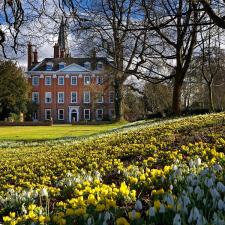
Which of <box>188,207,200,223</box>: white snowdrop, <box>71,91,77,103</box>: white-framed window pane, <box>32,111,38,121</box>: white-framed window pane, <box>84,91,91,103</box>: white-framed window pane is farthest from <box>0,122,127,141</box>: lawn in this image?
<box>71,91,77,103</box>: white-framed window pane

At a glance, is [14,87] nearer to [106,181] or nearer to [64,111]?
[64,111]

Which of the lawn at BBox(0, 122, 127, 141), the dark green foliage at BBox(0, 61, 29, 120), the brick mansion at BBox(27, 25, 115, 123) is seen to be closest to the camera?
the lawn at BBox(0, 122, 127, 141)

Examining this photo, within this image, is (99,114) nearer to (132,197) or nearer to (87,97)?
(87,97)

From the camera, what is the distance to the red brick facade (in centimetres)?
8169

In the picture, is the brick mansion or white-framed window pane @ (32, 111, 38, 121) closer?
white-framed window pane @ (32, 111, 38, 121)

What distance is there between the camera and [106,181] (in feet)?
20.1

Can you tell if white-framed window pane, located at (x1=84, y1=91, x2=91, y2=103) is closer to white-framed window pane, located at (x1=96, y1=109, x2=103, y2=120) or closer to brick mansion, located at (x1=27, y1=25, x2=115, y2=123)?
brick mansion, located at (x1=27, y1=25, x2=115, y2=123)

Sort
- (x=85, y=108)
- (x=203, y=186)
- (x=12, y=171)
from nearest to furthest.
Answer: (x=203, y=186) < (x=12, y=171) < (x=85, y=108)

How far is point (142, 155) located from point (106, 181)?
2.52m

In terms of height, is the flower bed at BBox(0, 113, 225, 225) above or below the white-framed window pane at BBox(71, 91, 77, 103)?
below

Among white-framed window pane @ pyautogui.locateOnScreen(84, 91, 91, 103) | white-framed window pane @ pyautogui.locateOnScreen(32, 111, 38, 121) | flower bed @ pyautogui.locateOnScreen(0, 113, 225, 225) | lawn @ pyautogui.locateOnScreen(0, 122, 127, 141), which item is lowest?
lawn @ pyautogui.locateOnScreen(0, 122, 127, 141)

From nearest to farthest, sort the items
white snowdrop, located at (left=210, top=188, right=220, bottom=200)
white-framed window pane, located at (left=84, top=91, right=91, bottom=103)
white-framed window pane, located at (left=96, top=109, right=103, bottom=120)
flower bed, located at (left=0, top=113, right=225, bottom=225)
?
flower bed, located at (left=0, top=113, right=225, bottom=225), white snowdrop, located at (left=210, top=188, right=220, bottom=200), white-framed window pane, located at (left=96, top=109, right=103, bottom=120), white-framed window pane, located at (left=84, top=91, right=91, bottom=103)

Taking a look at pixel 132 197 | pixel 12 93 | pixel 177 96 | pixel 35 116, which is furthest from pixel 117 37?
pixel 35 116

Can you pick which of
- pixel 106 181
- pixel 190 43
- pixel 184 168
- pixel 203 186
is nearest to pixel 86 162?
pixel 106 181
